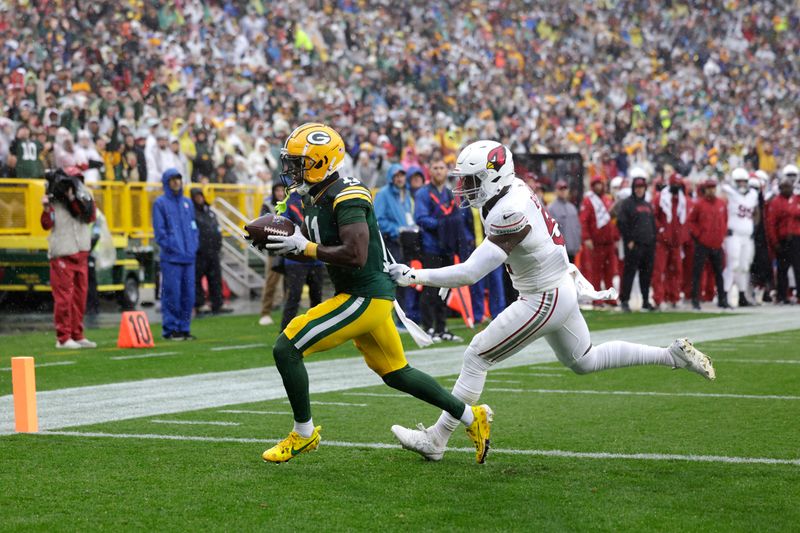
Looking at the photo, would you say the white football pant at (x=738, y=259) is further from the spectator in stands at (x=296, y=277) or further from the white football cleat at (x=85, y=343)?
the white football cleat at (x=85, y=343)

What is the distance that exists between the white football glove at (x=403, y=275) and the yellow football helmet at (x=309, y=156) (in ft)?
2.04

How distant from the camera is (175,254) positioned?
47.3 feet

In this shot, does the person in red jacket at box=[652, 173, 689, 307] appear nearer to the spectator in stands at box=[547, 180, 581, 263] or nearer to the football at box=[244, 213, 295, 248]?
the spectator in stands at box=[547, 180, 581, 263]

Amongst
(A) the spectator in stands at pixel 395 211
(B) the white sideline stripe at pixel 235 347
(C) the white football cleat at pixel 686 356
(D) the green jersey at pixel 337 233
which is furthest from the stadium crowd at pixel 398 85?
(D) the green jersey at pixel 337 233

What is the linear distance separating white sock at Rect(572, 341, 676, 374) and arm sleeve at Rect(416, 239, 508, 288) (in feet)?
2.87

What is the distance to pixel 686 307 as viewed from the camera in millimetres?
19781

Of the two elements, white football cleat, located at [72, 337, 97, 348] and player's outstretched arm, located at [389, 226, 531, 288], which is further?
white football cleat, located at [72, 337, 97, 348]

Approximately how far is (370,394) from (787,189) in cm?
1223

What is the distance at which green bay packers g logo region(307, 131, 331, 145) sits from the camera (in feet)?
22.2

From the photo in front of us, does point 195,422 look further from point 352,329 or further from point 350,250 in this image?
point 350,250

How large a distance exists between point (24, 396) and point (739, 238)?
14335mm

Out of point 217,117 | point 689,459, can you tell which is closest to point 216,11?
point 217,117

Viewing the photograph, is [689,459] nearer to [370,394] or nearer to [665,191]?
[370,394]

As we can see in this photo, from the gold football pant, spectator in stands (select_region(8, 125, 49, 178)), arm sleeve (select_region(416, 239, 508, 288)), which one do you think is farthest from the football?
spectator in stands (select_region(8, 125, 49, 178))
